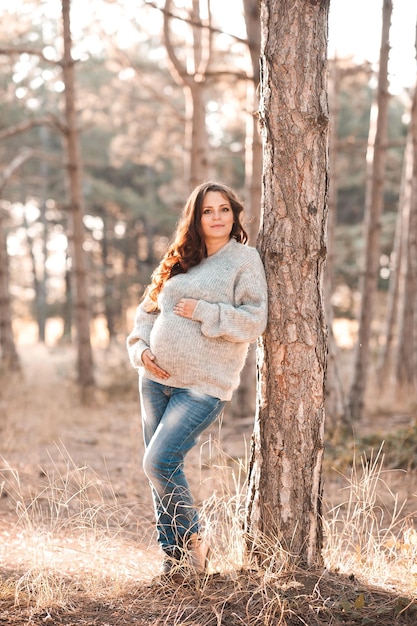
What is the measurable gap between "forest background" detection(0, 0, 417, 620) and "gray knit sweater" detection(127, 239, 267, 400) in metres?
2.25

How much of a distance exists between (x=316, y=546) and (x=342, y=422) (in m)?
4.11

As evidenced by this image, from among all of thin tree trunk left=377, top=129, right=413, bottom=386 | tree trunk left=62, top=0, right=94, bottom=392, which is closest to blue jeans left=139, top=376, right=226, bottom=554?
tree trunk left=62, top=0, right=94, bottom=392

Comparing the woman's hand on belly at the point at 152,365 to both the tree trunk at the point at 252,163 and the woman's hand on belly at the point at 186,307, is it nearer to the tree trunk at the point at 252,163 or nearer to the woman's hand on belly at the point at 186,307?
the woman's hand on belly at the point at 186,307

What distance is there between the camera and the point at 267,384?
3422mm

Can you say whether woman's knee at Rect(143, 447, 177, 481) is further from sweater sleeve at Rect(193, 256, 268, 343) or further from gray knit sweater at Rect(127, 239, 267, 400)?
sweater sleeve at Rect(193, 256, 268, 343)

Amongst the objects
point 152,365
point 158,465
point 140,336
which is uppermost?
point 140,336

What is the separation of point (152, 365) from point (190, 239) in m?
0.71

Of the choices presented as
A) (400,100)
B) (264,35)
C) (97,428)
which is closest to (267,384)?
(264,35)

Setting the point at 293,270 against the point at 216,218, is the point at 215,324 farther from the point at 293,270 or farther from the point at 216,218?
the point at 216,218

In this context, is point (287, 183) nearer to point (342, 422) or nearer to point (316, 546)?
point (316, 546)

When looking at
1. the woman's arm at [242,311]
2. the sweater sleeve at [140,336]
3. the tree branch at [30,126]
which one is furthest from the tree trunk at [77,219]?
the woman's arm at [242,311]

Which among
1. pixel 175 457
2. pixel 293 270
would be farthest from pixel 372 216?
pixel 175 457

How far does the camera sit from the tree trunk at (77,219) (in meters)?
9.88

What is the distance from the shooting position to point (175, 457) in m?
3.46
